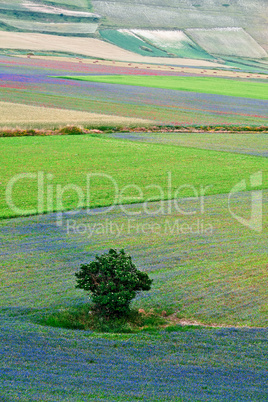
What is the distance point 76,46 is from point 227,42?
65196mm

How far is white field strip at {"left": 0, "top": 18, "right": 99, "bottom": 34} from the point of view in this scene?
Answer: 16675cm

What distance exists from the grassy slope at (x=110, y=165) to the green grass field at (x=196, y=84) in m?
47.0

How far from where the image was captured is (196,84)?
Answer: 9988cm

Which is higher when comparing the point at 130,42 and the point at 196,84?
the point at 130,42

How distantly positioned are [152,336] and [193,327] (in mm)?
1139

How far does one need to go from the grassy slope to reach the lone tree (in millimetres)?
9648

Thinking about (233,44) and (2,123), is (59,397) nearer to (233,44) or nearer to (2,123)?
(2,123)

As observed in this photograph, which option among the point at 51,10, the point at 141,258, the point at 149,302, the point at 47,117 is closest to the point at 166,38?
the point at 51,10

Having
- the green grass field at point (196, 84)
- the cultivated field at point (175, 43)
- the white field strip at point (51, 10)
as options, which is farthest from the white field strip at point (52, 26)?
the green grass field at point (196, 84)

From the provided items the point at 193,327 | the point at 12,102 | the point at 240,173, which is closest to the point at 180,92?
the point at 12,102

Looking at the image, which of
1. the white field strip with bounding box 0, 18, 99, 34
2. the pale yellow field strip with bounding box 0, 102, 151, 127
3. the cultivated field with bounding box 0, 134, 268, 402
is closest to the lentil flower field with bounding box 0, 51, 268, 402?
the cultivated field with bounding box 0, 134, 268, 402

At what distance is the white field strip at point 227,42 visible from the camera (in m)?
186

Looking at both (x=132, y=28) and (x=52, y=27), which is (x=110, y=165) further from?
(x=132, y=28)

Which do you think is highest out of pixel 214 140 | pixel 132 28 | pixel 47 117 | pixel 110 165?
pixel 132 28
